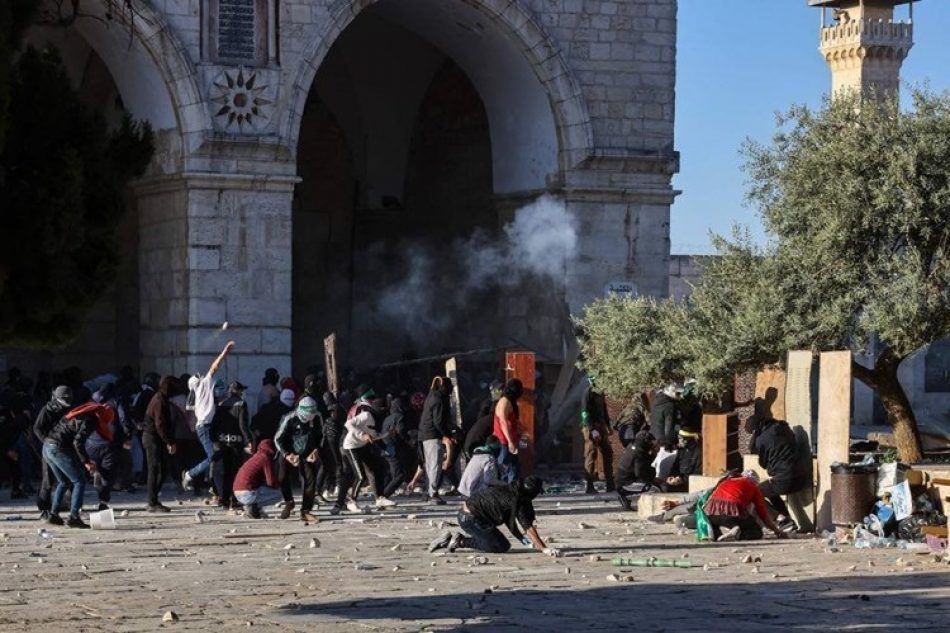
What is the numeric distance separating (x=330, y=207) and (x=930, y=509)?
16.9 meters

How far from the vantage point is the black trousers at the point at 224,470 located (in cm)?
1989

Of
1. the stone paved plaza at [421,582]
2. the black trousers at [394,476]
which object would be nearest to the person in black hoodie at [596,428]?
the black trousers at [394,476]

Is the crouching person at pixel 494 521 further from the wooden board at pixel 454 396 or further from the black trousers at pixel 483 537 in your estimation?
the wooden board at pixel 454 396

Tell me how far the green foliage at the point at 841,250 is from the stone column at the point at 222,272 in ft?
21.8

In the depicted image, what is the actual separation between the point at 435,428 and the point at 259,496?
2.40 metres

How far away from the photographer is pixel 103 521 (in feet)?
58.9

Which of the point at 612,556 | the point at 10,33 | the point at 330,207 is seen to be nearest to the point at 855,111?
the point at 612,556

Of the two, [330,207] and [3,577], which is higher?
[330,207]

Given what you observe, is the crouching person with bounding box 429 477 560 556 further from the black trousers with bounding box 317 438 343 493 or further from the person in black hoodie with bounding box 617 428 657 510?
the person in black hoodie with bounding box 617 428 657 510

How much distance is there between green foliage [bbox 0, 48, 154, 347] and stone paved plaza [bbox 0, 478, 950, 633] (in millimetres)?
2417

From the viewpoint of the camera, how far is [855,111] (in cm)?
1903

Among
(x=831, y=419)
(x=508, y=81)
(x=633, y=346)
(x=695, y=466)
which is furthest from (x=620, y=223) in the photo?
(x=831, y=419)

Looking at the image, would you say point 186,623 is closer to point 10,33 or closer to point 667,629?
point 667,629

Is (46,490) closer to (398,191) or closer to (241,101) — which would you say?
(241,101)
